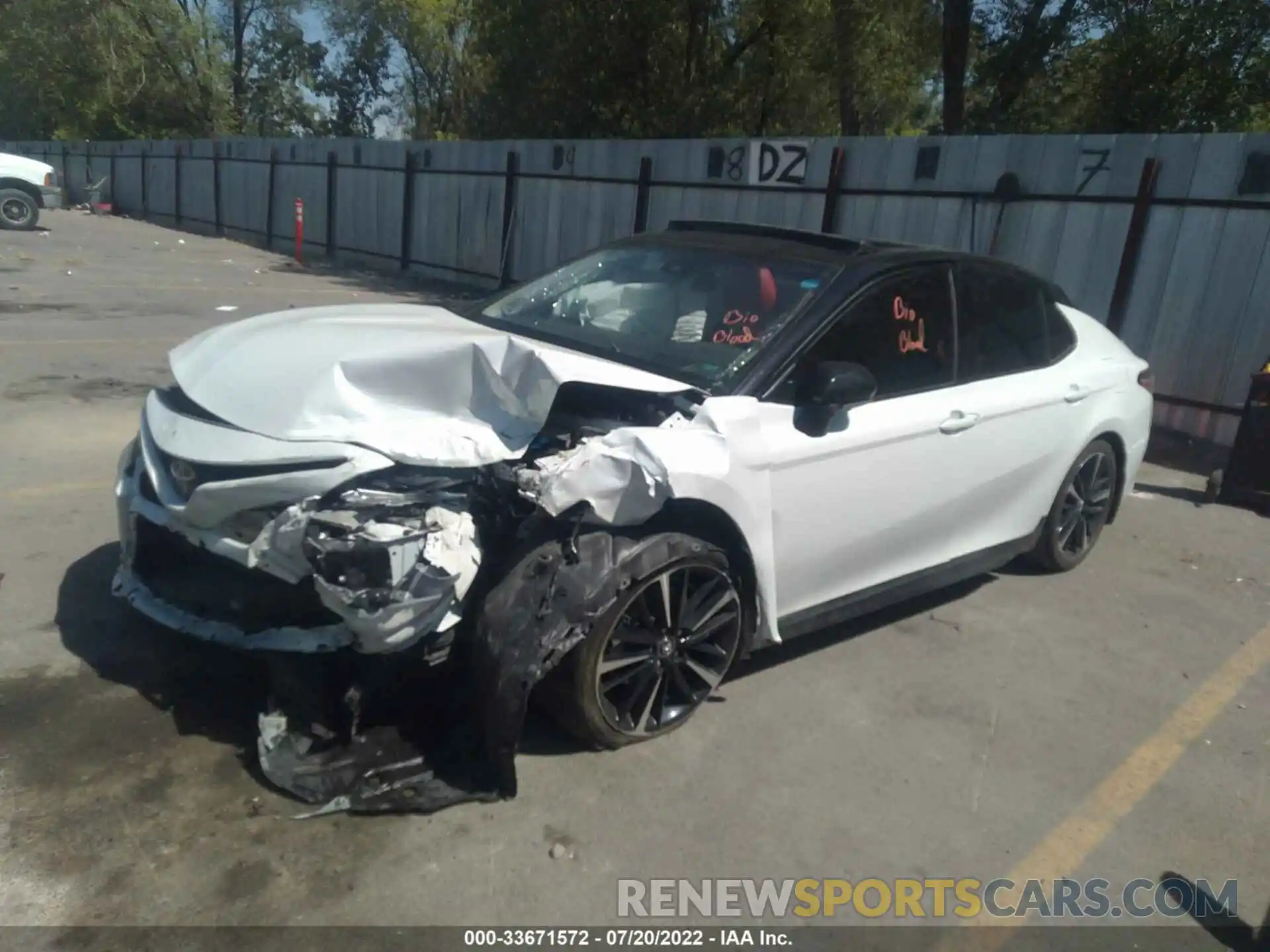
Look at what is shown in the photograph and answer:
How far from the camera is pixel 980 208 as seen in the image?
9578mm

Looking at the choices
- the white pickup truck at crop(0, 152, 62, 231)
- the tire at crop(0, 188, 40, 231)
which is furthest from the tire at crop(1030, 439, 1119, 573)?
the tire at crop(0, 188, 40, 231)

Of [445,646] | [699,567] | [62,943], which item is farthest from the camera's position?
[699,567]

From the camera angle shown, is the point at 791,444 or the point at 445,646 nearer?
the point at 445,646

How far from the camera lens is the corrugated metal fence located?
8.11 m

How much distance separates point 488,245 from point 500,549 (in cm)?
1385

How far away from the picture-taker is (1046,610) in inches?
196

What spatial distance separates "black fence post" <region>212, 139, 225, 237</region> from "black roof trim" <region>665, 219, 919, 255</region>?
24.7m

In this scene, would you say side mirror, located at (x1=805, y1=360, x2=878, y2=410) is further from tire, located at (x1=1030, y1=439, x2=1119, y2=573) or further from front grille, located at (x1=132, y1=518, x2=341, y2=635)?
tire, located at (x1=1030, y1=439, x2=1119, y2=573)

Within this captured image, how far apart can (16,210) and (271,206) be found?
5023 mm

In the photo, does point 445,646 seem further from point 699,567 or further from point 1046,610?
point 1046,610

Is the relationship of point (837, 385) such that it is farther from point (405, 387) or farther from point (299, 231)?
point (299, 231)

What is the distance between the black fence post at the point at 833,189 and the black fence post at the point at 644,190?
121 inches

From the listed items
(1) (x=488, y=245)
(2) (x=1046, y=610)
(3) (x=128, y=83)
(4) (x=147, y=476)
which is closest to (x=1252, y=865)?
(2) (x=1046, y=610)

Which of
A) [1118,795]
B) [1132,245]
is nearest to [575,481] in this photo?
[1118,795]
